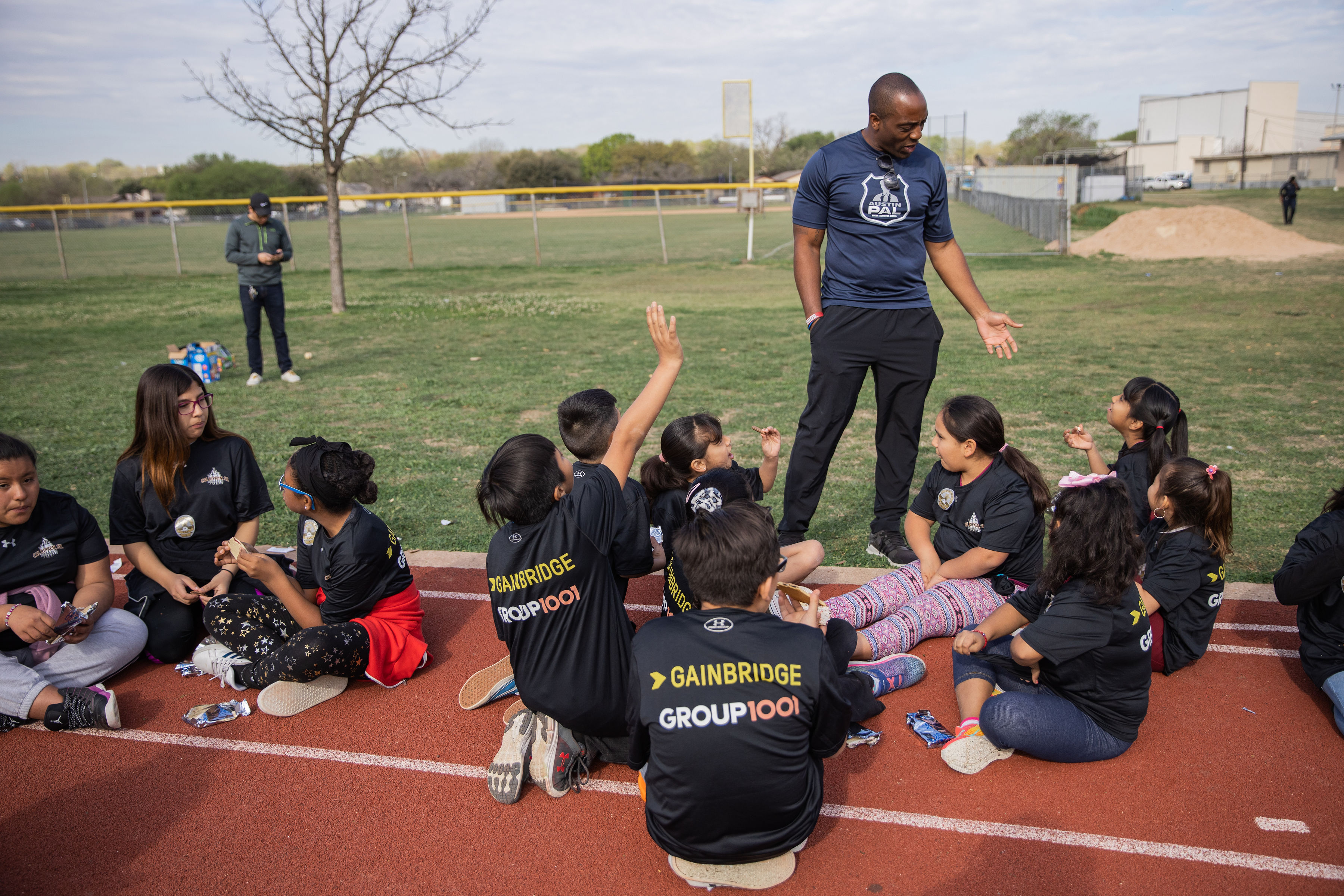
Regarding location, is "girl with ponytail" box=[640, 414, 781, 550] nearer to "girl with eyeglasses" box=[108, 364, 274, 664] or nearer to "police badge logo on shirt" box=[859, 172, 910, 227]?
"police badge logo on shirt" box=[859, 172, 910, 227]

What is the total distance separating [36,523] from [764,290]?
50.9 feet

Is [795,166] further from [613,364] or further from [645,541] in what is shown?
[645,541]

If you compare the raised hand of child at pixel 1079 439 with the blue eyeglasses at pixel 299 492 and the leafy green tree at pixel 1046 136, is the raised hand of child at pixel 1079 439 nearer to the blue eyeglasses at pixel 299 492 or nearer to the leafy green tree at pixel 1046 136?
the blue eyeglasses at pixel 299 492

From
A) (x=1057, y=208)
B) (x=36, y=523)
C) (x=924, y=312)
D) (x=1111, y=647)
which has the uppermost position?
(x=1057, y=208)

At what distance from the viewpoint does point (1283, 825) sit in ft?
9.37

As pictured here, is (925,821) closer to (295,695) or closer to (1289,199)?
(295,695)

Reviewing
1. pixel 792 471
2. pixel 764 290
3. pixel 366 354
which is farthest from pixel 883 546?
pixel 764 290

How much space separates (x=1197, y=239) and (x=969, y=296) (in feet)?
75.5

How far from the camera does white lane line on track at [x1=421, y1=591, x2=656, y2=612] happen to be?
473 cm

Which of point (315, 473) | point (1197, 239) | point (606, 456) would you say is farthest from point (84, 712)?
point (1197, 239)

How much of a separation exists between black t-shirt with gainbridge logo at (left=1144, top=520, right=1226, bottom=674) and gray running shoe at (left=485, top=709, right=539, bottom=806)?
2.68 m

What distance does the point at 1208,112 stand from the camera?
9575 centimetres

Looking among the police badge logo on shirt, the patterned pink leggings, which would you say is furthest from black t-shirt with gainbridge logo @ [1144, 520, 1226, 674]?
the police badge logo on shirt

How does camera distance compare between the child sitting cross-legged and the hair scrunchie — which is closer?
the child sitting cross-legged
